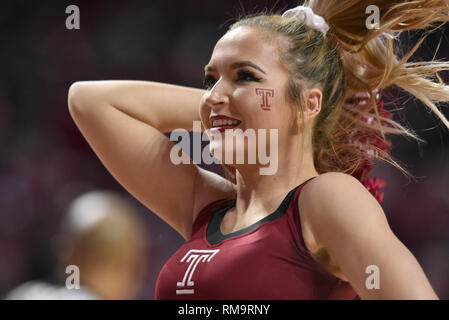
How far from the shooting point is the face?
134 centimetres

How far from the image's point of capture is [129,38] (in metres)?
3.36

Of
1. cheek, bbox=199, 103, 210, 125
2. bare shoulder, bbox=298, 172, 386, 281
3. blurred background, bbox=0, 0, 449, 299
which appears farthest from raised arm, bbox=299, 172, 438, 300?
blurred background, bbox=0, 0, 449, 299

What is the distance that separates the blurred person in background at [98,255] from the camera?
7.26 ft

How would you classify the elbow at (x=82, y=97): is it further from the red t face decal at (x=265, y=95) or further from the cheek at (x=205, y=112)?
the red t face decal at (x=265, y=95)

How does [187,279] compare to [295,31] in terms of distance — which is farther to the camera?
[295,31]

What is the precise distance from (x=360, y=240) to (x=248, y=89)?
1.35 feet

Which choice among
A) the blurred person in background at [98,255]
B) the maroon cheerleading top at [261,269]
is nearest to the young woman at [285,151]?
the maroon cheerleading top at [261,269]

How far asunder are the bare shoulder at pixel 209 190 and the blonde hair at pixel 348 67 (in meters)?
0.24

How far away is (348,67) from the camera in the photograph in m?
1.52

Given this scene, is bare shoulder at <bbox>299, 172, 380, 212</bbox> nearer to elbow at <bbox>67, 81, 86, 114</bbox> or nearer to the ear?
the ear

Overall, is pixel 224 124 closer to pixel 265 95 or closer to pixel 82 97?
pixel 265 95
